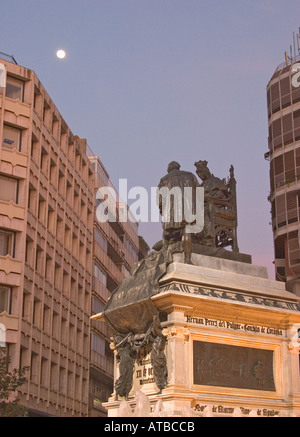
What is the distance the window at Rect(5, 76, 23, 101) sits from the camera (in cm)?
5412

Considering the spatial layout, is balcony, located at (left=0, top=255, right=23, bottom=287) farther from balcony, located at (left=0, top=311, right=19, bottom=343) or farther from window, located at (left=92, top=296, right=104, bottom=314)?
window, located at (left=92, top=296, right=104, bottom=314)

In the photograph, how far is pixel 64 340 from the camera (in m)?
60.7

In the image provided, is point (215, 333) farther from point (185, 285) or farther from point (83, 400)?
point (83, 400)

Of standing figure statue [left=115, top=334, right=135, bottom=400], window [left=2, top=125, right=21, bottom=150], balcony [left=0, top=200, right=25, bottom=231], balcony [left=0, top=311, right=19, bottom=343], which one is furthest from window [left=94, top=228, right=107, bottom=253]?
standing figure statue [left=115, top=334, right=135, bottom=400]

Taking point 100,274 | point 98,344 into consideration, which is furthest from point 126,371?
point 100,274

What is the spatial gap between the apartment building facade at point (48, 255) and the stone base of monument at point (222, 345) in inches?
1279

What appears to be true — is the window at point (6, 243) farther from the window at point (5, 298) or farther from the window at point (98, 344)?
the window at point (98, 344)

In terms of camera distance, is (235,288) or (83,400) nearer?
(235,288)

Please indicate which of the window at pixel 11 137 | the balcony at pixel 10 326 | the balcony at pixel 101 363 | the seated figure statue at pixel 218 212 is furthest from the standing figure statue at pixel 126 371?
the balcony at pixel 101 363

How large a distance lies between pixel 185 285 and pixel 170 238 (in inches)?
82.2

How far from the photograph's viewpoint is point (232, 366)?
17.8m

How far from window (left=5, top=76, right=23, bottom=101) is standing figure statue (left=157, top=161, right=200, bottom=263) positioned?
120 feet

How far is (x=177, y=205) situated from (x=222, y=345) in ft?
11.0
